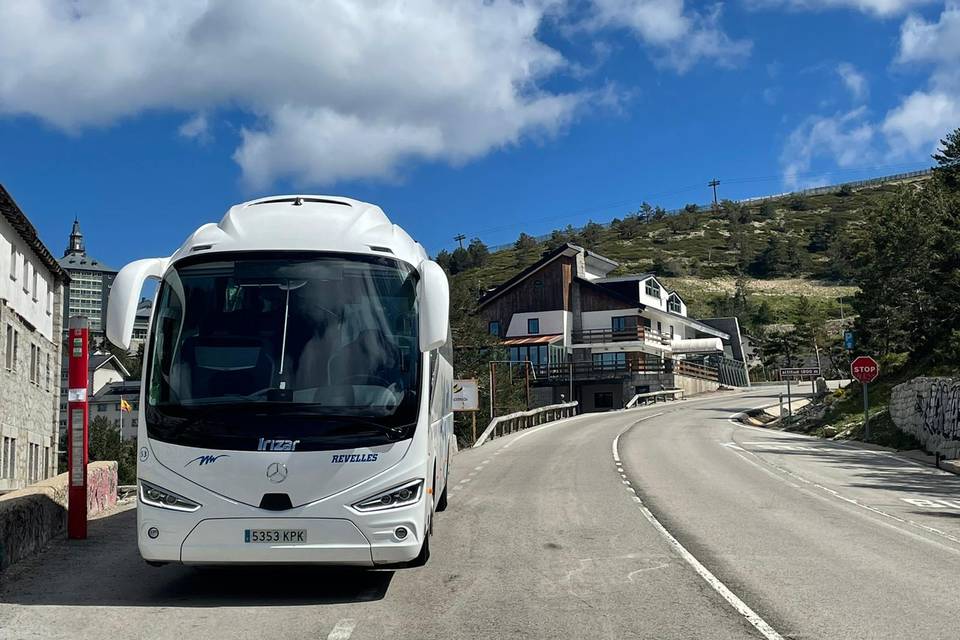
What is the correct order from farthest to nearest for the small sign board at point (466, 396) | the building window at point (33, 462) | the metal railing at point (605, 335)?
the metal railing at point (605, 335)
the building window at point (33, 462)
the small sign board at point (466, 396)

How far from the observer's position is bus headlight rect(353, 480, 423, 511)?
7484 mm

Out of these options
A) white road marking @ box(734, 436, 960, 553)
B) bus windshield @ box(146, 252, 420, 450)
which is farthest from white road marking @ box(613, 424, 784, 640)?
white road marking @ box(734, 436, 960, 553)

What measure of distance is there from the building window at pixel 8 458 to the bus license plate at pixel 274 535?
94.0 ft

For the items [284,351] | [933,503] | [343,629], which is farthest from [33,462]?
[343,629]

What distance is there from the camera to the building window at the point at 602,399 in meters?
69.8

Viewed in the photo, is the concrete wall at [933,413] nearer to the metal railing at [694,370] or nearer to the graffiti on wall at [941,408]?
the graffiti on wall at [941,408]

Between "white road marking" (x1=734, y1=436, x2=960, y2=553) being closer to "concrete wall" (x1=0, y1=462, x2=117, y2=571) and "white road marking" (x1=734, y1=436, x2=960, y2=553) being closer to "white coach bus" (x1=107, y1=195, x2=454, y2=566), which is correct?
"white coach bus" (x1=107, y1=195, x2=454, y2=566)

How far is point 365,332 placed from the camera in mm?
8039

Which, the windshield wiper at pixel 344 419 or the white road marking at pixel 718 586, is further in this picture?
the windshield wiper at pixel 344 419

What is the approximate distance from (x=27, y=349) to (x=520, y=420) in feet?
69.1

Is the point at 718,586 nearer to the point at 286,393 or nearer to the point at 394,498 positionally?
the point at 394,498

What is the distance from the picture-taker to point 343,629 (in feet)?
22.0

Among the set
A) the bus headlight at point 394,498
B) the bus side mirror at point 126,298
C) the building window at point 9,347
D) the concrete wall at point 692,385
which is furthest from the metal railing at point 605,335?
the bus side mirror at point 126,298

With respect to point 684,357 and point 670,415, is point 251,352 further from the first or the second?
point 684,357
